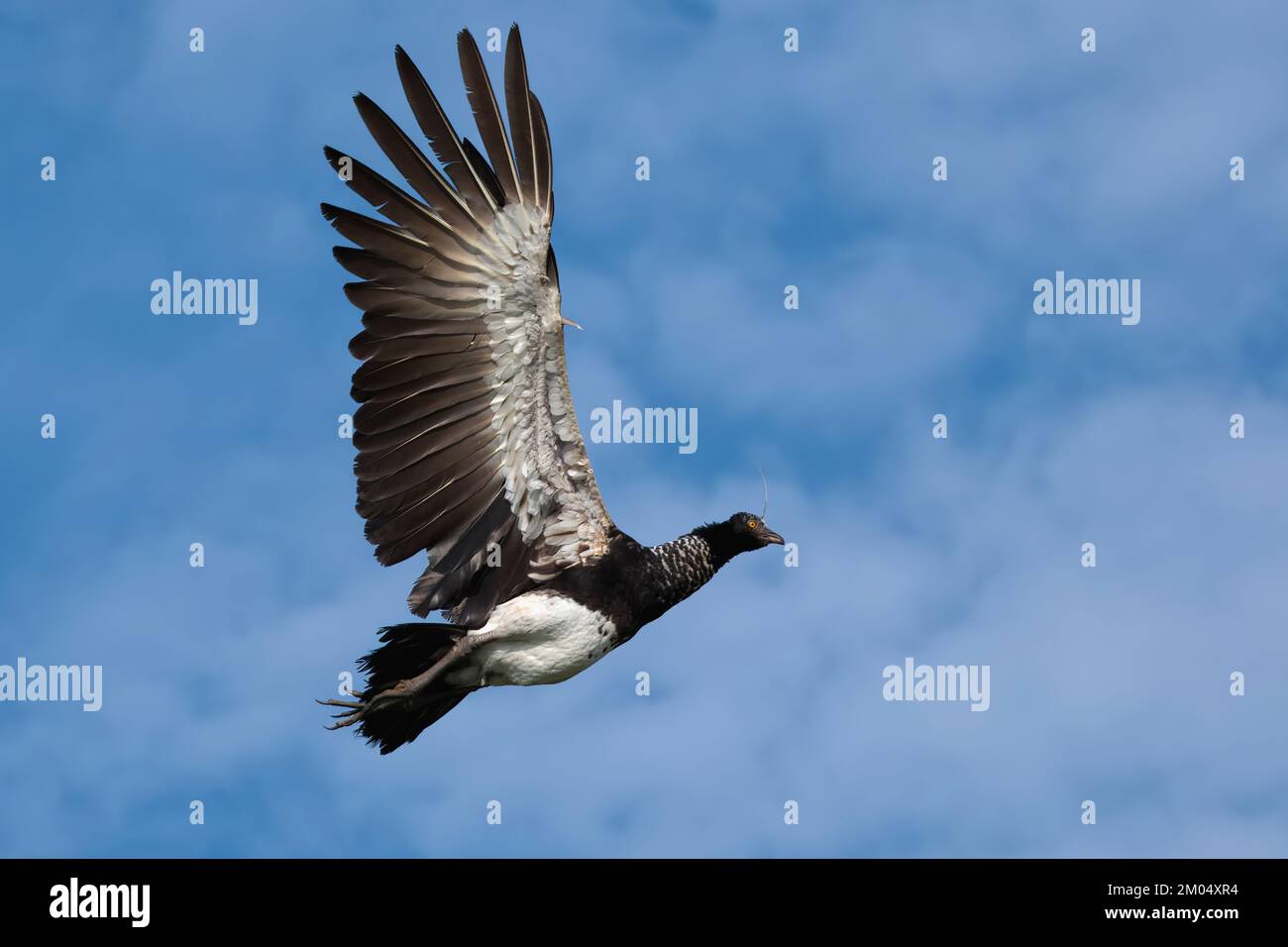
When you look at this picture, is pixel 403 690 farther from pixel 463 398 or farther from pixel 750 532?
pixel 750 532

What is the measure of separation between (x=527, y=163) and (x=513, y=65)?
2.06ft

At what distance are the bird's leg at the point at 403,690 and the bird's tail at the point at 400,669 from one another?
0.04 meters

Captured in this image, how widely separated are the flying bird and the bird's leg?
0.01 metres

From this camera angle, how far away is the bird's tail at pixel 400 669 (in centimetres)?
1081

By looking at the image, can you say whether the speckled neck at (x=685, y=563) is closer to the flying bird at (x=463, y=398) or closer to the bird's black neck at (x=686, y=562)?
the bird's black neck at (x=686, y=562)

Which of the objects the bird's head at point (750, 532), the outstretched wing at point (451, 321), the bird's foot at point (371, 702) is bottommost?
the bird's foot at point (371, 702)

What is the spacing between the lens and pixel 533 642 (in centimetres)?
1102

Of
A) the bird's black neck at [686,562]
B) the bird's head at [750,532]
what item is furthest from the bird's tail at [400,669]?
the bird's head at [750,532]

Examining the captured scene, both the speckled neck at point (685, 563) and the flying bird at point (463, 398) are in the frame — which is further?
the speckled neck at point (685, 563)

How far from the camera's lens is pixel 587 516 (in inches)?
444

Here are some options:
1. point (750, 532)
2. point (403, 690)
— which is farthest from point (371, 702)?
point (750, 532)

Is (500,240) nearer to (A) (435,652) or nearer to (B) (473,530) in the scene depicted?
(B) (473,530)

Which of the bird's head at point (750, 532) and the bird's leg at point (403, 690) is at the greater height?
the bird's head at point (750, 532)
